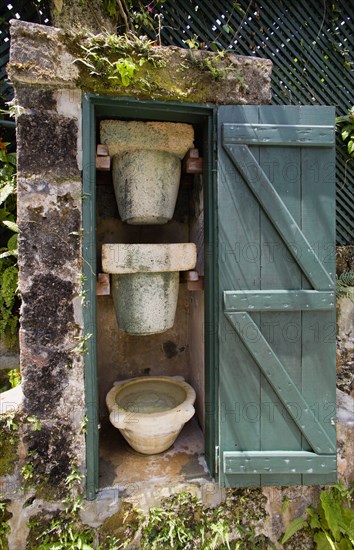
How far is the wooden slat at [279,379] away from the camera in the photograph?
2.00m

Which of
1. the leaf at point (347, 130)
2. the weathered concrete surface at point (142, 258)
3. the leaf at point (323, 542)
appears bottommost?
the leaf at point (323, 542)

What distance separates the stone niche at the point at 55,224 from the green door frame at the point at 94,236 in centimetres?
4

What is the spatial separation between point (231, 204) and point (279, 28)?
2460 millimetres

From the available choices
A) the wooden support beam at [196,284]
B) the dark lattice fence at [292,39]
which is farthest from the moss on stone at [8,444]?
the dark lattice fence at [292,39]

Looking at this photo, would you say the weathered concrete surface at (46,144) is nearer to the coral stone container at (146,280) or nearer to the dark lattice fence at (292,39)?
the coral stone container at (146,280)

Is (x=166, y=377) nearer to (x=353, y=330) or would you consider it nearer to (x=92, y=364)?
(x=92, y=364)

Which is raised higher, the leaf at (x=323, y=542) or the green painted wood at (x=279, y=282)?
the green painted wood at (x=279, y=282)

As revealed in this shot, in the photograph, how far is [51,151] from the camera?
1.88 meters

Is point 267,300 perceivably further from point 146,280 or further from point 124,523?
point 124,523

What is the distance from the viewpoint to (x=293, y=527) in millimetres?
2203

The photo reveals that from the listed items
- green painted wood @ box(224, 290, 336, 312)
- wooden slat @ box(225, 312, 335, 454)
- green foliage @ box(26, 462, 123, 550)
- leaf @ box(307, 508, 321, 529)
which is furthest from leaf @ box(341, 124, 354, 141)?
green foliage @ box(26, 462, 123, 550)

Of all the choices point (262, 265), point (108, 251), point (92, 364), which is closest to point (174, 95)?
point (108, 251)

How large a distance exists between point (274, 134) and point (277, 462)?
2105 mm

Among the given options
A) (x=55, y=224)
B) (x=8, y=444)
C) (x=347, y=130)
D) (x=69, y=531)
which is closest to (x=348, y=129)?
(x=347, y=130)
